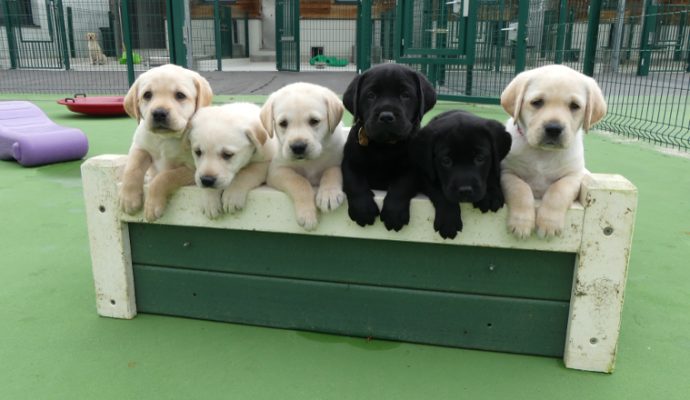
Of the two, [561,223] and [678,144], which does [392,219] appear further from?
[678,144]

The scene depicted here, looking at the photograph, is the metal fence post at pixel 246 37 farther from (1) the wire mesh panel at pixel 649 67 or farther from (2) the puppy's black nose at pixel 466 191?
(2) the puppy's black nose at pixel 466 191

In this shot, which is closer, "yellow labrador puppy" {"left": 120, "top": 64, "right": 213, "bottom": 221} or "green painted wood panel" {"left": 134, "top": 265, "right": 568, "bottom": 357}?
"green painted wood panel" {"left": 134, "top": 265, "right": 568, "bottom": 357}

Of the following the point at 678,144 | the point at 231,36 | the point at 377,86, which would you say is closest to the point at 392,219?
the point at 377,86

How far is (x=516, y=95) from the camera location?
8.16ft

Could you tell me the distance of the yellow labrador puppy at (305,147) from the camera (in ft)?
7.85

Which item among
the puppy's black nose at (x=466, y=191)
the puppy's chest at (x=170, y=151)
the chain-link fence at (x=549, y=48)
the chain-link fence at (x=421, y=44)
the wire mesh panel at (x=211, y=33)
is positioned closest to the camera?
the puppy's black nose at (x=466, y=191)

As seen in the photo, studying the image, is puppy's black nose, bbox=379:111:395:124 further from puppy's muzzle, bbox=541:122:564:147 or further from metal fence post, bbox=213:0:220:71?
metal fence post, bbox=213:0:220:71

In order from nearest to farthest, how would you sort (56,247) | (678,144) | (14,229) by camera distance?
(56,247)
(14,229)
(678,144)

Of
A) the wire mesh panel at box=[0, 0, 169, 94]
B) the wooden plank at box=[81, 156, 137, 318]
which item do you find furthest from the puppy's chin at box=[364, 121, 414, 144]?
the wire mesh panel at box=[0, 0, 169, 94]

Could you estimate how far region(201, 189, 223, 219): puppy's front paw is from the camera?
2461mm

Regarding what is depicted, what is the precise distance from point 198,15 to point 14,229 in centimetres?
1662

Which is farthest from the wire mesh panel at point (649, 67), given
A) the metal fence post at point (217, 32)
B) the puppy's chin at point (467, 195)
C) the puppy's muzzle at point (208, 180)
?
the metal fence post at point (217, 32)

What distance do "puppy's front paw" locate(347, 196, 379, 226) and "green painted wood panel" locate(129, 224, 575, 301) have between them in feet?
0.45

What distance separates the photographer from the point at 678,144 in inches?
275
